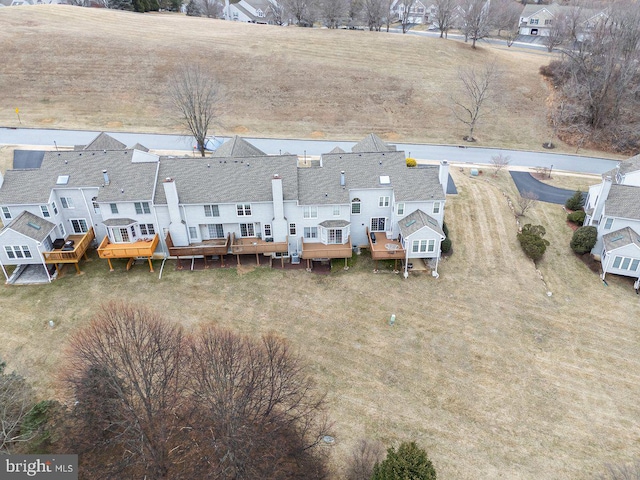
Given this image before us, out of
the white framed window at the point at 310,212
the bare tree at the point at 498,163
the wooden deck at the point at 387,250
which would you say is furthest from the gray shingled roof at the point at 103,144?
the bare tree at the point at 498,163

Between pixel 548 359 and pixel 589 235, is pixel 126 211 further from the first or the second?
pixel 589 235

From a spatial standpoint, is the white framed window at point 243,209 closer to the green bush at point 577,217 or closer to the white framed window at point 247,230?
the white framed window at point 247,230

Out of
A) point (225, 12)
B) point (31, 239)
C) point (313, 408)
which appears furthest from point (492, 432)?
point (225, 12)

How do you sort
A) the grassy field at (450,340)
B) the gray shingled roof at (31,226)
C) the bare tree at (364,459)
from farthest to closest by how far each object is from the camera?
the gray shingled roof at (31,226) < the grassy field at (450,340) < the bare tree at (364,459)

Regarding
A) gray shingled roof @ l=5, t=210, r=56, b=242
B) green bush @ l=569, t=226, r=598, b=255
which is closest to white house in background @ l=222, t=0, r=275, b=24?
gray shingled roof @ l=5, t=210, r=56, b=242

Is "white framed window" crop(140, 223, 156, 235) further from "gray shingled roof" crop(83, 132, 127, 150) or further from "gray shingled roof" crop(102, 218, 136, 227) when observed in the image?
"gray shingled roof" crop(83, 132, 127, 150)

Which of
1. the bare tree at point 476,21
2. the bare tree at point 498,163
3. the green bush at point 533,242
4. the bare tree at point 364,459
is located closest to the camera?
the bare tree at point 364,459
